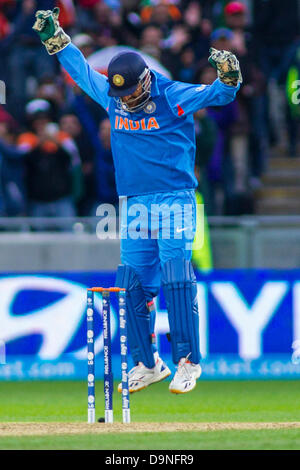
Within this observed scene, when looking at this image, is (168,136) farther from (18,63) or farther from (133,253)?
(18,63)

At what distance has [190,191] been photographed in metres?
8.79

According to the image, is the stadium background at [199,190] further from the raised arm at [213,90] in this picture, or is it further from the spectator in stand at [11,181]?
the raised arm at [213,90]

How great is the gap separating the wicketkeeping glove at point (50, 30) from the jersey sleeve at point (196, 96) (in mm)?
981

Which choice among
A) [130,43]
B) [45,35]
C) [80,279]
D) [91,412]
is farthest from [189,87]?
[130,43]

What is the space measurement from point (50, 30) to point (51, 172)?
4.87 meters

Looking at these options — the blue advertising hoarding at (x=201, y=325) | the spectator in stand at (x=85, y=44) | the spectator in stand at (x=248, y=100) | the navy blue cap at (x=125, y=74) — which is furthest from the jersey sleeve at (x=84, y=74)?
the spectator in stand at (x=248, y=100)

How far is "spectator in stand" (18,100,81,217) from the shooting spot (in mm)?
13617

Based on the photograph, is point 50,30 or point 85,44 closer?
point 50,30

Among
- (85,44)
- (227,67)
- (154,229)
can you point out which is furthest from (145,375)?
(85,44)

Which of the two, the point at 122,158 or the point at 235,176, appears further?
the point at 235,176

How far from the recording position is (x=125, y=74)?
8.39 meters

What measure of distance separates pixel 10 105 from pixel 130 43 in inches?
73.5

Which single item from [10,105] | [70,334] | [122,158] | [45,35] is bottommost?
[70,334]

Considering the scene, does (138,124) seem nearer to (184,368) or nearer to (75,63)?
(75,63)
